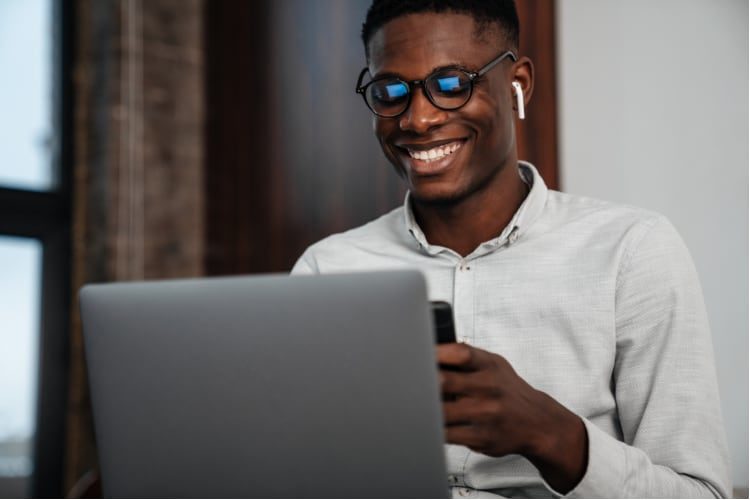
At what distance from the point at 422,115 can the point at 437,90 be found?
5 centimetres

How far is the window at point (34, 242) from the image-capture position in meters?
3.00

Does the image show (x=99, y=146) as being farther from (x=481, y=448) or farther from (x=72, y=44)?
(x=481, y=448)

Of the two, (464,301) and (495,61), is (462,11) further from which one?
(464,301)

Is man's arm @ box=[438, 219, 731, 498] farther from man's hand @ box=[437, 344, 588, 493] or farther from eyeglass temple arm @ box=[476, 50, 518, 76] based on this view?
eyeglass temple arm @ box=[476, 50, 518, 76]

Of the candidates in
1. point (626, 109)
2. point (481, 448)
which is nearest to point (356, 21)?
point (626, 109)

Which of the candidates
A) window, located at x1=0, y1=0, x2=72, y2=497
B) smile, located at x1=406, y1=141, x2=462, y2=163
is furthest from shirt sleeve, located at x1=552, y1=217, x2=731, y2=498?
window, located at x1=0, y1=0, x2=72, y2=497

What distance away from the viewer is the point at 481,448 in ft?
2.89

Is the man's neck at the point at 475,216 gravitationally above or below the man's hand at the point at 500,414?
above

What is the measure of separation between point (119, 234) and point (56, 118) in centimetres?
56

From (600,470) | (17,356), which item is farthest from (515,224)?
(17,356)

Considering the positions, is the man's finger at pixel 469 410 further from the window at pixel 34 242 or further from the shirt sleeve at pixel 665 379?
the window at pixel 34 242

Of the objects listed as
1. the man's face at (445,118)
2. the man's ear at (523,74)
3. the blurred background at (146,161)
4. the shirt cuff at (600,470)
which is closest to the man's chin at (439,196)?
the man's face at (445,118)

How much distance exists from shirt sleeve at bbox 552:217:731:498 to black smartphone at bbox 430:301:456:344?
32cm

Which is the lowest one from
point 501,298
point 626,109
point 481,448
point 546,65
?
point 481,448
